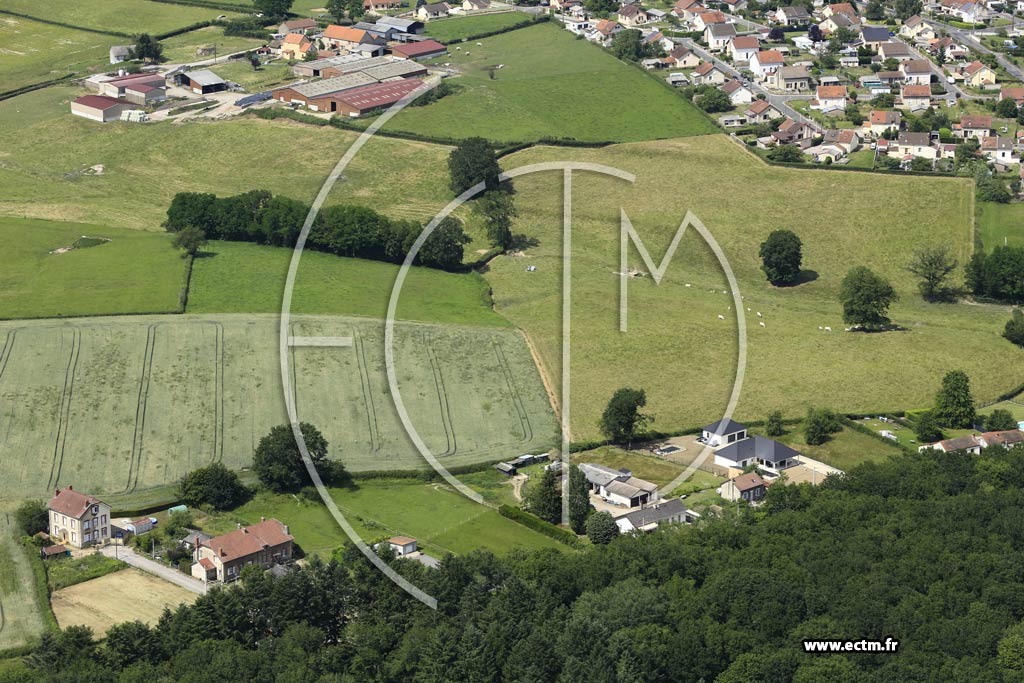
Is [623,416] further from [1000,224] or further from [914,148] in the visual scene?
[914,148]

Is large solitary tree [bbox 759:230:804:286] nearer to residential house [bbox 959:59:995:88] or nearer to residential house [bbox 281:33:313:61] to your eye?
residential house [bbox 959:59:995:88]

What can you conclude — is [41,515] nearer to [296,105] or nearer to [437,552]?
[437,552]

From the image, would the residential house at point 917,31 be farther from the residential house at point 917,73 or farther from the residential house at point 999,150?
the residential house at point 999,150

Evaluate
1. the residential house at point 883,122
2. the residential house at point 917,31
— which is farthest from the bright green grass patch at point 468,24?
the residential house at point 883,122

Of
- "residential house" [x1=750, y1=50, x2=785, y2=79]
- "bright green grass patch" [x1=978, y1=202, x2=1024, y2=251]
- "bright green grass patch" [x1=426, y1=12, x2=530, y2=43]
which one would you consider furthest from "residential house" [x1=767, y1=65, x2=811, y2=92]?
"bright green grass patch" [x1=426, y1=12, x2=530, y2=43]

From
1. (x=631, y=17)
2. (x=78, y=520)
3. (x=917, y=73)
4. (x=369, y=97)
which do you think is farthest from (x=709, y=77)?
(x=78, y=520)

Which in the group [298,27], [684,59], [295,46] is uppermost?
[298,27]
